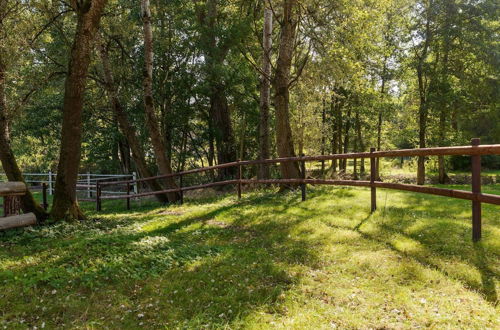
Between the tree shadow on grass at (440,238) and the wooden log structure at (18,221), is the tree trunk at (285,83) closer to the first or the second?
the tree shadow on grass at (440,238)

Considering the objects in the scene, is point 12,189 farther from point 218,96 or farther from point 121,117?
point 218,96

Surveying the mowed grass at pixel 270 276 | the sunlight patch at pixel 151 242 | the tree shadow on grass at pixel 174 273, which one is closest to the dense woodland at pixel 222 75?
the sunlight patch at pixel 151 242

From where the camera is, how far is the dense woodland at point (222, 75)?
33.6 feet

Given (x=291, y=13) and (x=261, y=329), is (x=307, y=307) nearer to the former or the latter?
(x=261, y=329)

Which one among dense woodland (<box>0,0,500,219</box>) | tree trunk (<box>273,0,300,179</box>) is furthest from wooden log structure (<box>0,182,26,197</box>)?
tree trunk (<box>273,0,300,179</box>)

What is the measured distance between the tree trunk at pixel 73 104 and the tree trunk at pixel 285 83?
515cm

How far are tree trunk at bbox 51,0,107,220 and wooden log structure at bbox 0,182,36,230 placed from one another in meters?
→ 0.89

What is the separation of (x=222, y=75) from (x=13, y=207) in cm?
1193

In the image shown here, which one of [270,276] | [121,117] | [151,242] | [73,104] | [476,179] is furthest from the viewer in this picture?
[121,117]

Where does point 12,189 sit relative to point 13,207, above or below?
above

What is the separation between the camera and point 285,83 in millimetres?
11234

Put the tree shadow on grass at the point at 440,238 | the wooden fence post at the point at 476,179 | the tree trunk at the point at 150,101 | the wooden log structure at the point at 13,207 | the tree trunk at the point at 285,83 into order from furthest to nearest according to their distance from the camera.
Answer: the tree trunk at the point at 150,101 < the tree trunk at the point at 285,83 < the wooden log structure at the point at 13,207 < the wooden fence post at the point at 476,179 < the tree shadow on grass at the point at 440,238

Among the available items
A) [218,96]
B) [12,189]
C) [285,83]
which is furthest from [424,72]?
[12,189]

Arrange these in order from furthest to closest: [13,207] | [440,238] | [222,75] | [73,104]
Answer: [222,75], [73,104], [13,207], [440,238]
